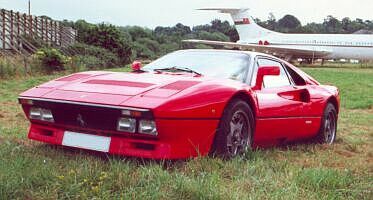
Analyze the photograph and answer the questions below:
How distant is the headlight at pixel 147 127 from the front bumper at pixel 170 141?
5 centimetres

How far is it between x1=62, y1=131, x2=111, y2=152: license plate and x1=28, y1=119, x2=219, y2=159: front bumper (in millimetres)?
35

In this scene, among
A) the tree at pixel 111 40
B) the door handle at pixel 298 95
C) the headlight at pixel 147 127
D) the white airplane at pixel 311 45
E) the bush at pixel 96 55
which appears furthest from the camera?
the white airplane at pixel 311 45

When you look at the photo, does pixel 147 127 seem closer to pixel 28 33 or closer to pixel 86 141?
pixel 86 141

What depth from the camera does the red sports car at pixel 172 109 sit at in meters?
4.32

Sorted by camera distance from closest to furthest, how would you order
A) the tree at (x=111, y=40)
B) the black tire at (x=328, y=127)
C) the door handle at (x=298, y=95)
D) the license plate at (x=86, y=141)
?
the license plate at (x=86, y=141) → the door handle at (x=298, y=95) → the black tire at (x=328, y=127) → the tree at (x=111, y=40)

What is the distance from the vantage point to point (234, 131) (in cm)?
496

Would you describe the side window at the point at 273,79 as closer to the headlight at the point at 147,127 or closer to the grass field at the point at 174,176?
the grass field at the point at 174,176

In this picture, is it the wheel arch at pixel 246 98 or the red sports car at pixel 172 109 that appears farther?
the wheel arch at pixel 246 98

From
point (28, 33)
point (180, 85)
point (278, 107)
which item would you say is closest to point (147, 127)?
point (180, 85)

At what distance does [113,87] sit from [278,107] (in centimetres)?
177

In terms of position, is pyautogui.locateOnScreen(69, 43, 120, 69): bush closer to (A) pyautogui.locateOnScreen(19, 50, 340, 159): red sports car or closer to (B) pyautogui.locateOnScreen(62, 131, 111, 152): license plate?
(A) pyautogui.locateOnScreen(19, 50, 340, 159): red sports car

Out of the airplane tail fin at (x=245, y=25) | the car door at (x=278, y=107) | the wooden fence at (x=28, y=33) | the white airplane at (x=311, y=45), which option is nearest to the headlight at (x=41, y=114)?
the car door at (x=278, y=107)

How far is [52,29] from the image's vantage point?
2931 centimetres

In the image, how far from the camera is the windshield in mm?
5499
